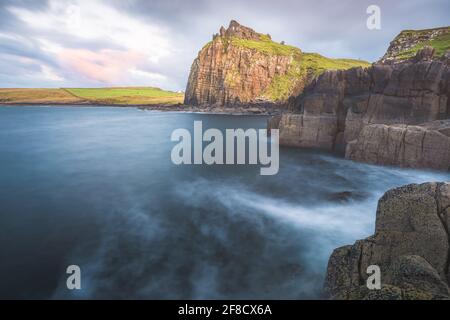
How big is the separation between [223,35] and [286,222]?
172372mm

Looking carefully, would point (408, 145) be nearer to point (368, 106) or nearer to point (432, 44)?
point (368, 106)

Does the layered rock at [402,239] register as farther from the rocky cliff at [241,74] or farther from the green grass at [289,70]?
the rocky cliff at [241,74]

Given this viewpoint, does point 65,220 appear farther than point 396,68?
No

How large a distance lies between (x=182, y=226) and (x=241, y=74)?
14426 centimetres

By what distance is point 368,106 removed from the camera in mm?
32812

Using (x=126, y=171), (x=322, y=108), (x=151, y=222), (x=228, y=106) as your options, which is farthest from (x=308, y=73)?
(x=151, y=222)

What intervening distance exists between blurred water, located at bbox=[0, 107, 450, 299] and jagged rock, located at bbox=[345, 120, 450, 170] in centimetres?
114

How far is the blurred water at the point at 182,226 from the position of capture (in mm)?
10672

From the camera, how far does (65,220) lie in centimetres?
1619

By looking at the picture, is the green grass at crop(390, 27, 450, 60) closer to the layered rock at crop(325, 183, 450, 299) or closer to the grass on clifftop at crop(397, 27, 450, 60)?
the grass on clifftop at crop(397, 27, 450, 60)

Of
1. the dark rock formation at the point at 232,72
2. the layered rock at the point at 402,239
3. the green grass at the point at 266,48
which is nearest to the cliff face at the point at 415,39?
the dark rock formation at the point at 232,72

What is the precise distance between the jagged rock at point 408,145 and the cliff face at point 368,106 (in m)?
Result: 0.09
